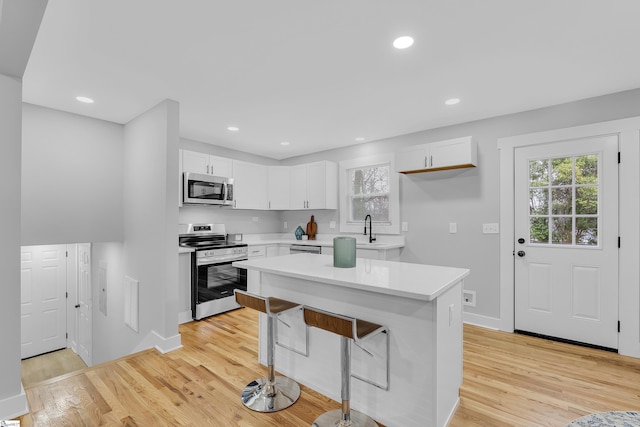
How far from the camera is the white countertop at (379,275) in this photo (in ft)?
5.13

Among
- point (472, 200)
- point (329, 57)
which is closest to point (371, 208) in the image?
point (472, 200)

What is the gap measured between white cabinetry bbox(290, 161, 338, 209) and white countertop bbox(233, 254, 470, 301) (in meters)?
2.35

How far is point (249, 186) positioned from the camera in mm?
4891

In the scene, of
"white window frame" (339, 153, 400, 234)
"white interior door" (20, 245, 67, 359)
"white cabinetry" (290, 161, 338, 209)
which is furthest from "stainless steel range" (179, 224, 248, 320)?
"white interior door" (20, 245, 67, 359)

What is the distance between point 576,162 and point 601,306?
1393 millimetres

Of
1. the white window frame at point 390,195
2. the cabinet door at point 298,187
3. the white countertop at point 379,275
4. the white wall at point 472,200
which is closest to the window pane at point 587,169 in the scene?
the white wall at point 472,200

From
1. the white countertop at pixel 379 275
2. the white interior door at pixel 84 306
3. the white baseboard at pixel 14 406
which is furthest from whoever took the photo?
the white interior door at pixel 84 306

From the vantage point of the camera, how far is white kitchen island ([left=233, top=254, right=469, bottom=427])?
1651mm

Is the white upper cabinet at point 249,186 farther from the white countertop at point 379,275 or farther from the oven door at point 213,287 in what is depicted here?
the white countertop at point 379,275

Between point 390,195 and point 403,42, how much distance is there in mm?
2447

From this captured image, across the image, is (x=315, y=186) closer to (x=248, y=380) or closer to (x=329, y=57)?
(x=329, y=57)

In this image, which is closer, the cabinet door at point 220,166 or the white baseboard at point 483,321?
the white baseboard at point 483,321

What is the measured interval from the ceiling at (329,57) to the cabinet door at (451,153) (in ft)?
0.95

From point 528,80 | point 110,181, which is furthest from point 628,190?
point 110,181
